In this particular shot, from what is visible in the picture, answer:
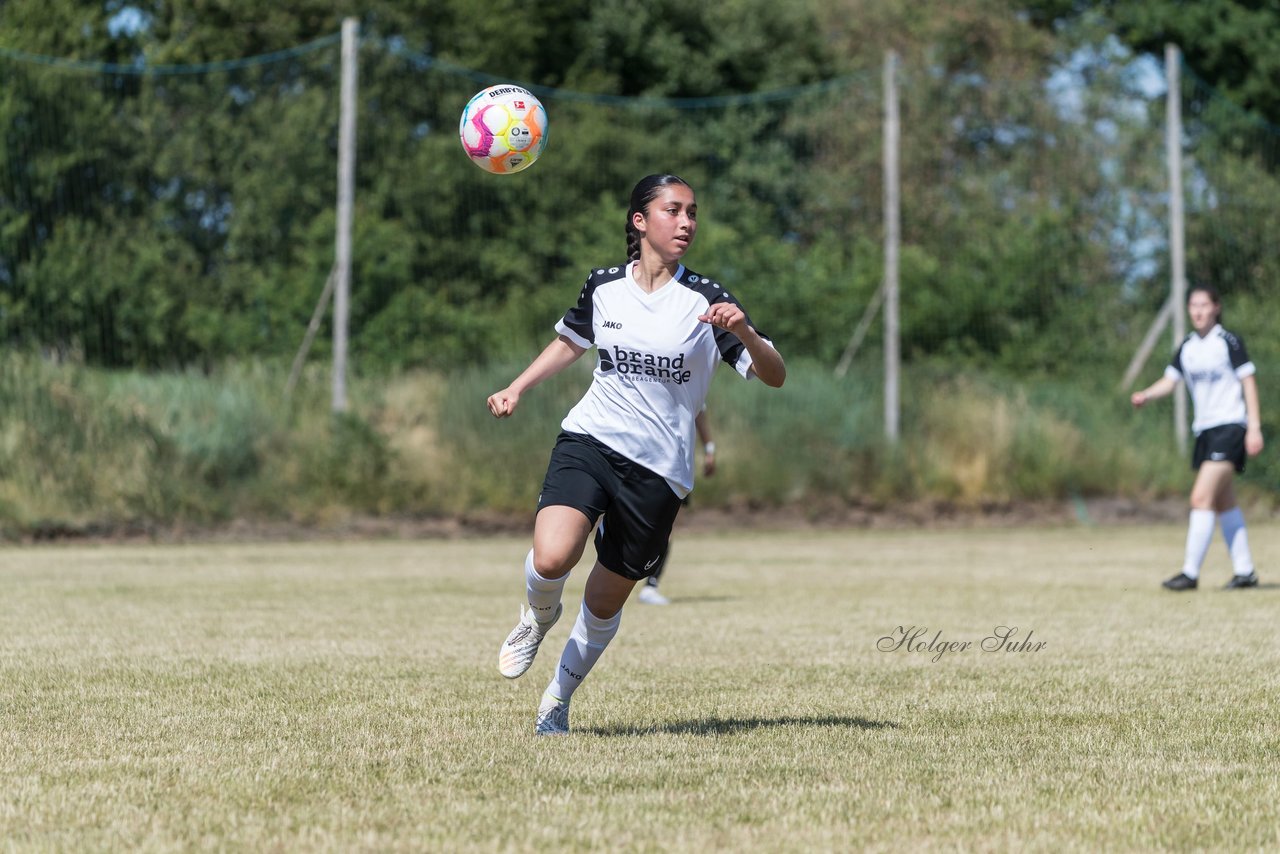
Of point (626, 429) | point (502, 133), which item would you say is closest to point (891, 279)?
point (502, 133)

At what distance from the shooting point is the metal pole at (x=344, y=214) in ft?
66.4

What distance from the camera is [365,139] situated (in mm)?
22109

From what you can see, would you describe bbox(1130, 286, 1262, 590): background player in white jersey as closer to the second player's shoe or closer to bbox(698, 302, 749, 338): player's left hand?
the second player's shoe

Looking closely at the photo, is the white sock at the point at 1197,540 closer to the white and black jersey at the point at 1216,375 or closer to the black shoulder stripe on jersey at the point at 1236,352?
the white and black jersey at the point at 1216,375

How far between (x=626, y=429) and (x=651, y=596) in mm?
5877

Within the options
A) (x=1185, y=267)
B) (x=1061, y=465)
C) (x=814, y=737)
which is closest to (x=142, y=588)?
(x=814, y=737)

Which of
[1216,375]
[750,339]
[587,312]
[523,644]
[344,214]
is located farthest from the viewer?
[344,214]

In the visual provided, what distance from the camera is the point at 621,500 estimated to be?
603cm

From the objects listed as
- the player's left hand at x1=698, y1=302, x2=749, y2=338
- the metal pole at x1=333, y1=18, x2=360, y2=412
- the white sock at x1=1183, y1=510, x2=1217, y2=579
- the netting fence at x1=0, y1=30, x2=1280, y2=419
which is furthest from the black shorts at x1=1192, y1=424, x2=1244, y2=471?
the metal pole at x1=333, y1=18, x2=360, y2=412

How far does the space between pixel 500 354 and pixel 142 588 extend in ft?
30.2

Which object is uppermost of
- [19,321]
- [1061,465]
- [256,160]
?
[256,160]

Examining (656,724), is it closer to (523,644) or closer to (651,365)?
(523,644)

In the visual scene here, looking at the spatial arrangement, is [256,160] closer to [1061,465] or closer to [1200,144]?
[1061,465]

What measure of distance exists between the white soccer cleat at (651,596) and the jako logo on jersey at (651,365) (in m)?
5.83
